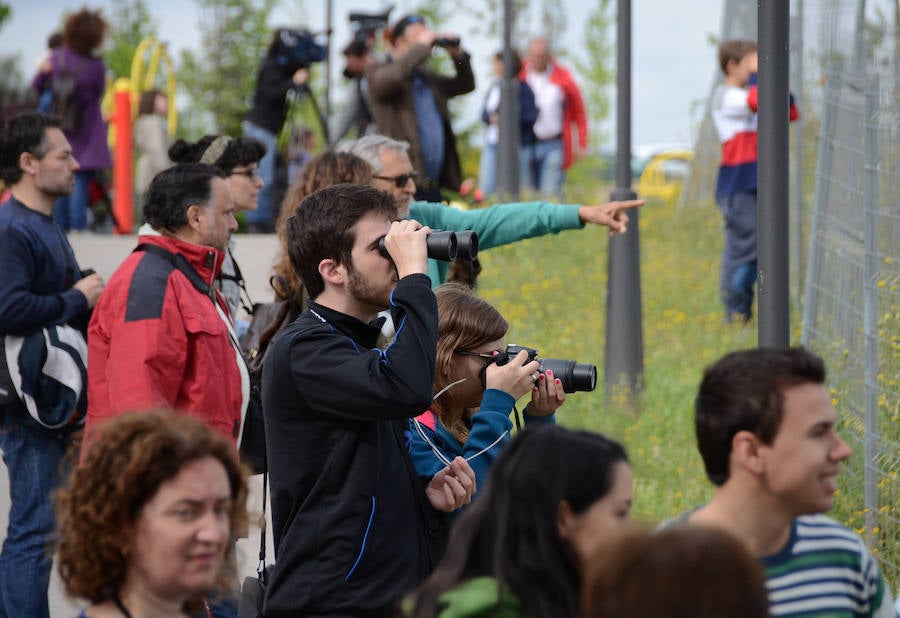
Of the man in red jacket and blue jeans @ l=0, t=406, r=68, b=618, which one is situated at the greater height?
the man in red jacket

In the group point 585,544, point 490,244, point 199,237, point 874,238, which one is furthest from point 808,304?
point 585,544

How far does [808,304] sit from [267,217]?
6.55 meters

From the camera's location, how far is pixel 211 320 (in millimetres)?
4625

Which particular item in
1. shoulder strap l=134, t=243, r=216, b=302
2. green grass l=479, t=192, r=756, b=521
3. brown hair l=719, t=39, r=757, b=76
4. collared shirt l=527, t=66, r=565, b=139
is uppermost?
brown hair l=719, t=39, r=757, b=76

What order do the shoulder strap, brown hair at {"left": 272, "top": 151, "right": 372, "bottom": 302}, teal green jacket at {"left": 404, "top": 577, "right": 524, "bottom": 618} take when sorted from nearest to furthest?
1. teal green jacket at {"left": 404, "top": 577, "right": 524, "bottom": 618}
2. the shoulder strap
3. brown hair at {"left": 272, "top": 151, "right": 372, "bottom": 302}

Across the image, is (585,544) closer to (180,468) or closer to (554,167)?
(180,468)

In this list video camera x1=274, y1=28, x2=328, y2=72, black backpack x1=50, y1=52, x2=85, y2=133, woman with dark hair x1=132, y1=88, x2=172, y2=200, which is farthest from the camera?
woman with dark hair x1=132, y1=88, x2=172, y2=200

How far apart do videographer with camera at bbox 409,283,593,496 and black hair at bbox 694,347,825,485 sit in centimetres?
78

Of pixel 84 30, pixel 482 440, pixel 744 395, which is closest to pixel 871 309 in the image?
pixel 482 440

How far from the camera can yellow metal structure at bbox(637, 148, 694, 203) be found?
62.0 feet

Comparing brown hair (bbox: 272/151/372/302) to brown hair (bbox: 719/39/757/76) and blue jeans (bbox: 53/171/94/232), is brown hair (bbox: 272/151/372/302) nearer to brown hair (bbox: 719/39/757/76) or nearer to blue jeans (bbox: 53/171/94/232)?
brown hair (bbox: 719/39/757/76)

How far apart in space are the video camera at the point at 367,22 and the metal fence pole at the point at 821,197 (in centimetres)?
505

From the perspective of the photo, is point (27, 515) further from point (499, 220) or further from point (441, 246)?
point (441, 246)

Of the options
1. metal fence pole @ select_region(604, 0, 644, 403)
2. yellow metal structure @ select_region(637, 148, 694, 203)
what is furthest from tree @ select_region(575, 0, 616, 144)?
metal fence pole @ select_region(604, 0, 644, 403)
